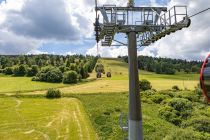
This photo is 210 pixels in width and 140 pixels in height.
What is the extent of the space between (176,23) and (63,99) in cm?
8610

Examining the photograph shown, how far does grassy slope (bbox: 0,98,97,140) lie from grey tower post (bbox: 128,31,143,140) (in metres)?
32.3

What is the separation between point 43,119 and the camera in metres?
84.8

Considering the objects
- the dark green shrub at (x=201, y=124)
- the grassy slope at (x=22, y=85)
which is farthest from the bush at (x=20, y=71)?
the dark green shrub at (x=201, y=124)

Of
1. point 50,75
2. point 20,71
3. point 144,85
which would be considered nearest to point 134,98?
point 144,85

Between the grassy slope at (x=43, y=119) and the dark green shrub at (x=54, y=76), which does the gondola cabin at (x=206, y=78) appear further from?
the dark green shrub at (x=54, y=76)

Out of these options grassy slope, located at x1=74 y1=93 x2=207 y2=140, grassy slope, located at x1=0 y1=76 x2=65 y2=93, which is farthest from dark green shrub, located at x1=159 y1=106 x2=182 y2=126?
grassy slope, located at x1=0 y1=76 x2=65 y2=93

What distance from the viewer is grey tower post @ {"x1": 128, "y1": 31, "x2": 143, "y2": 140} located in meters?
32.1

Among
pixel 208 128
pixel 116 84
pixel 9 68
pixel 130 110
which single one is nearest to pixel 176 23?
pixel 130 110

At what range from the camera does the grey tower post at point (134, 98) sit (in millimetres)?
32094

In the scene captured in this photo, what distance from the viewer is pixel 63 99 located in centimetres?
11462

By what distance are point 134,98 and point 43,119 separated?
2178 inches

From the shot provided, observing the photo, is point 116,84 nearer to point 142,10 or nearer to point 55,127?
point 55,127

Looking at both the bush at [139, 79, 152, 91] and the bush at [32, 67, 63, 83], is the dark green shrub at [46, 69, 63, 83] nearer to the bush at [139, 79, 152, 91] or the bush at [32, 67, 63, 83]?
the bush at [32, 67, 63, 83]

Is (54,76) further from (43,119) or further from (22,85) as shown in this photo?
(43,119)
